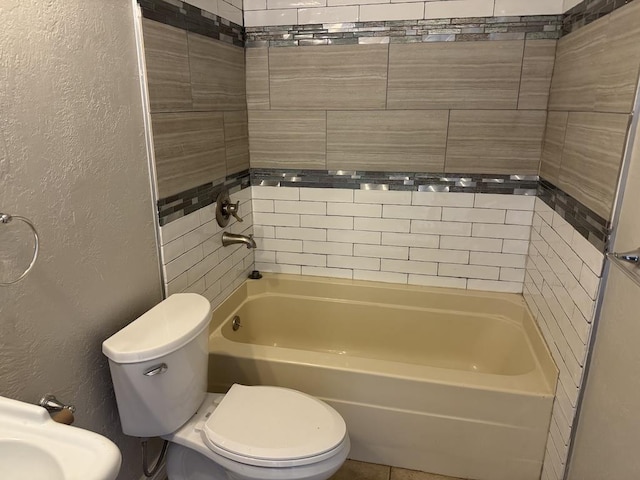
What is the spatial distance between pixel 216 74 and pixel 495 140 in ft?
4.37

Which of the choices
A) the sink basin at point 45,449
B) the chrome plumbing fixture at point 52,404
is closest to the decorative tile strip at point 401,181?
the chrome plumbing fixture at point 52,404

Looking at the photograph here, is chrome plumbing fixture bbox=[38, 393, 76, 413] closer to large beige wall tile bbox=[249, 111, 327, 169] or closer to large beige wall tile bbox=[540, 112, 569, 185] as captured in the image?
large beige wall tile bbox=[249, 111, 327, 169]

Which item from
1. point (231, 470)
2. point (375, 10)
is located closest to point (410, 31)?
point (375, 10)

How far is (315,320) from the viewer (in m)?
2.56

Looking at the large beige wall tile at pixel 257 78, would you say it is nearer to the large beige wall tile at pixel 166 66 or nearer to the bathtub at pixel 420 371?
the large beige wall tile at pixel 166 66

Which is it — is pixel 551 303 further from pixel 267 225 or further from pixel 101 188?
pixel 101 188

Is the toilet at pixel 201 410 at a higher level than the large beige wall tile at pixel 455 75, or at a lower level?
lower

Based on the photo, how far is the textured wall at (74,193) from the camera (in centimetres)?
114

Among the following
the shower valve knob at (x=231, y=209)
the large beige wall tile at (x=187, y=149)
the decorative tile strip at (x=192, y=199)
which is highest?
the large beige wall tile at (x=187, y=149)

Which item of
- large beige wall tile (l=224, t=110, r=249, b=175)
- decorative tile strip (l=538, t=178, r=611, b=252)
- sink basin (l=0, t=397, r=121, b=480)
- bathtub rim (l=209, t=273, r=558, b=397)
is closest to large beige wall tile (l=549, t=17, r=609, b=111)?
decorative tile strip (l=538, t=178, r=611, b=252)

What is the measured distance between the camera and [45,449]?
0.90m

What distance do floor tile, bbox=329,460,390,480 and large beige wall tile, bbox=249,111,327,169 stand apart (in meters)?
1.42

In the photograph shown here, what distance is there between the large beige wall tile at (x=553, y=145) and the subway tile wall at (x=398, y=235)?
209mm

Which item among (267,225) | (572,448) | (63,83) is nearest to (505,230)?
(572,448)
